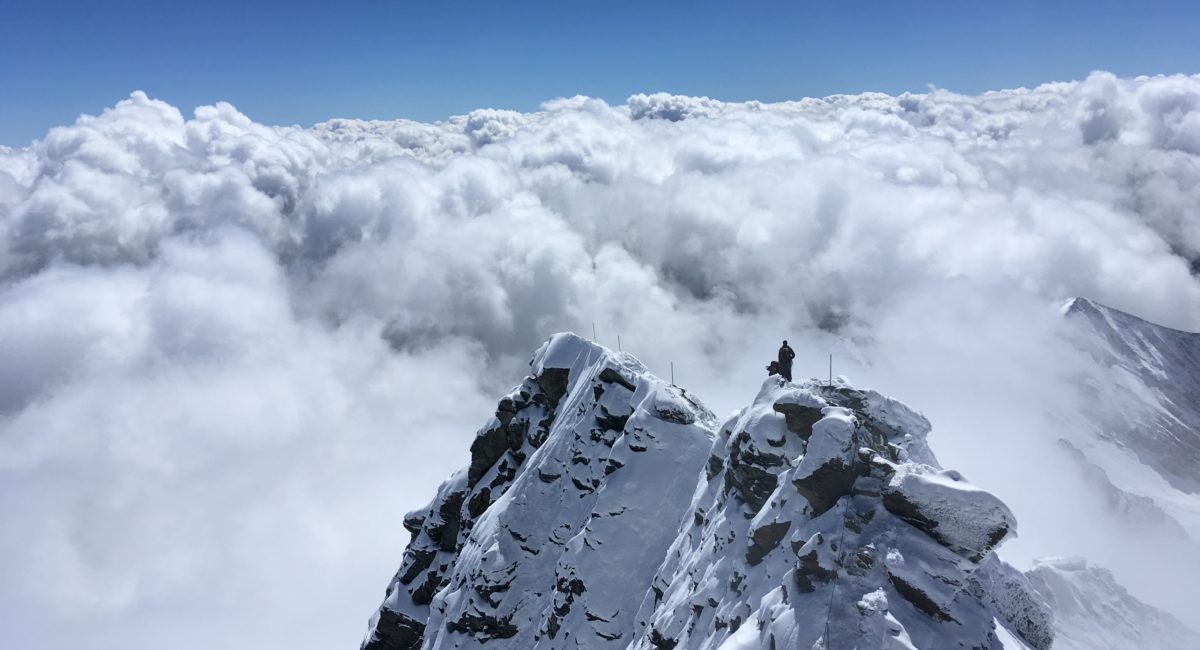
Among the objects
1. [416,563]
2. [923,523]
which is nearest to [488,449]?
[416,563]

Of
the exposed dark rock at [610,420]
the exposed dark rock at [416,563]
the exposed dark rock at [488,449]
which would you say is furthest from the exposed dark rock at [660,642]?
the exposed dark rock at [416,563]

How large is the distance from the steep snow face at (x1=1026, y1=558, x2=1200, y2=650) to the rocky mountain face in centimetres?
4855

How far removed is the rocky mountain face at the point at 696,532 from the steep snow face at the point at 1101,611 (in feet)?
159

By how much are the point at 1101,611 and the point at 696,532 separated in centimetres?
7937

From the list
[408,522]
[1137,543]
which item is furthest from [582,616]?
[1137,543]

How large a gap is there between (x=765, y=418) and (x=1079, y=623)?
2536 inches

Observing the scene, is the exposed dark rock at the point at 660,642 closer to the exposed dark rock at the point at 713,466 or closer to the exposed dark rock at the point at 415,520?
the exposed dark rock at the point at 713,466

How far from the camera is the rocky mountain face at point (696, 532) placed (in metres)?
21.1

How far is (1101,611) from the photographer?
265 feet

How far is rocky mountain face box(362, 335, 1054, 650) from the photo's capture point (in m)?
21.1

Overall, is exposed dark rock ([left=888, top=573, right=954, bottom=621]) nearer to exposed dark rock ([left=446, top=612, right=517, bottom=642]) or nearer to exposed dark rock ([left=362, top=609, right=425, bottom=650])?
exposed dark rock ([left=446, top=612, right=517, bottom=642])

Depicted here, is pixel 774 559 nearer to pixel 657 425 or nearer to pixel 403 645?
pixel 657 425

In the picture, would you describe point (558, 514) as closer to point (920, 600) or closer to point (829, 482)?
point (829, 482)

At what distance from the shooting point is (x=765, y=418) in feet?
108
